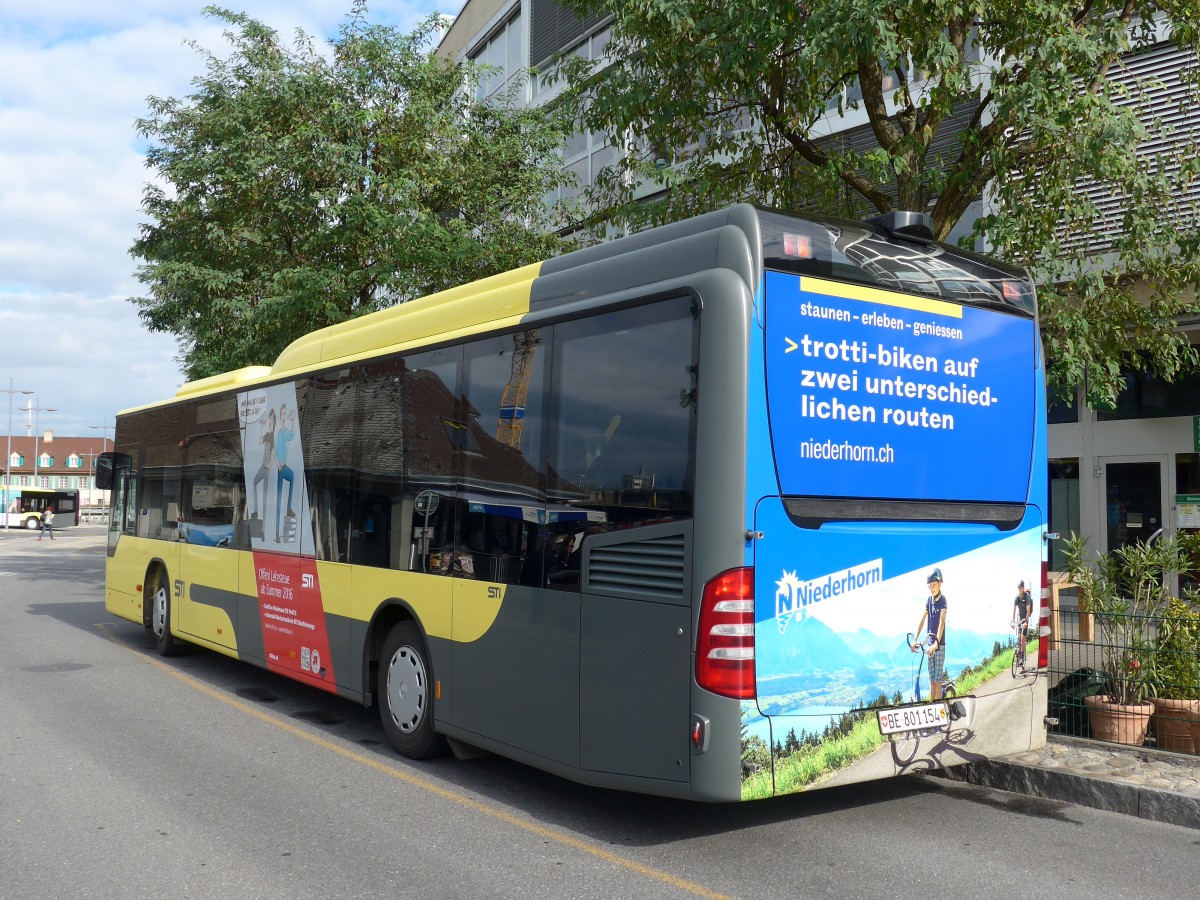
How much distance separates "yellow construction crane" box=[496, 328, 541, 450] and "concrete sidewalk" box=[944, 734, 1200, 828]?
3584 millimetres

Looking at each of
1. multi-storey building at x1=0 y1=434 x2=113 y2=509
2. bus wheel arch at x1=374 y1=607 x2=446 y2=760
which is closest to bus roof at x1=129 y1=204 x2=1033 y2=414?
bus wheel arch at x1=374 y1=607 x2=446 y2=760

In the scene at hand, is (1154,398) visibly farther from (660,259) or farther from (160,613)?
(160,613)

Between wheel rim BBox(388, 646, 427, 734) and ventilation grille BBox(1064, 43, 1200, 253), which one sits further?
ventilation grille BBox(1064, 43, 1200, 253)

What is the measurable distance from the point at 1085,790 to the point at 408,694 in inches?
174

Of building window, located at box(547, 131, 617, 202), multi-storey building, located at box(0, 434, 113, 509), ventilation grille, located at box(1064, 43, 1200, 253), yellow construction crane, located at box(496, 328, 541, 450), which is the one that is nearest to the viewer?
yellow construction crane, located at box(496, 328, 541, 450)

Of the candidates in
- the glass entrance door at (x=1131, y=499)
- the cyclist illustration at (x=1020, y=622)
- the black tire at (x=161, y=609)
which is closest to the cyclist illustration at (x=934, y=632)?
the cyclist illustration at (x=1020, y=622)

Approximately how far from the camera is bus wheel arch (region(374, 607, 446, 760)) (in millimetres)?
7355

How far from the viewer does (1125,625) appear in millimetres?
7777

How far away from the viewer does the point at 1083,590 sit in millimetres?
8430

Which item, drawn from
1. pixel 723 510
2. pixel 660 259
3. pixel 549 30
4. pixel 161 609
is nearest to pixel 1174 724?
pixel 723 510

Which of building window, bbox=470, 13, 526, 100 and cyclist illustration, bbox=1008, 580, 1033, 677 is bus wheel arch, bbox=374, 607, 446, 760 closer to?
cyclist illustration, bbox=1008, 580, 1033, 677

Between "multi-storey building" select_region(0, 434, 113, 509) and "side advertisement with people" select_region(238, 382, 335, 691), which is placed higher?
"multi-storey building" select_region(0, 434, 113, 509)

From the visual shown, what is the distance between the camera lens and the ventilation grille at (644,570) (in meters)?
5.27

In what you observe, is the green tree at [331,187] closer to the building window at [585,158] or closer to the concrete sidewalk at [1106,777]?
the building window at [585,158]
